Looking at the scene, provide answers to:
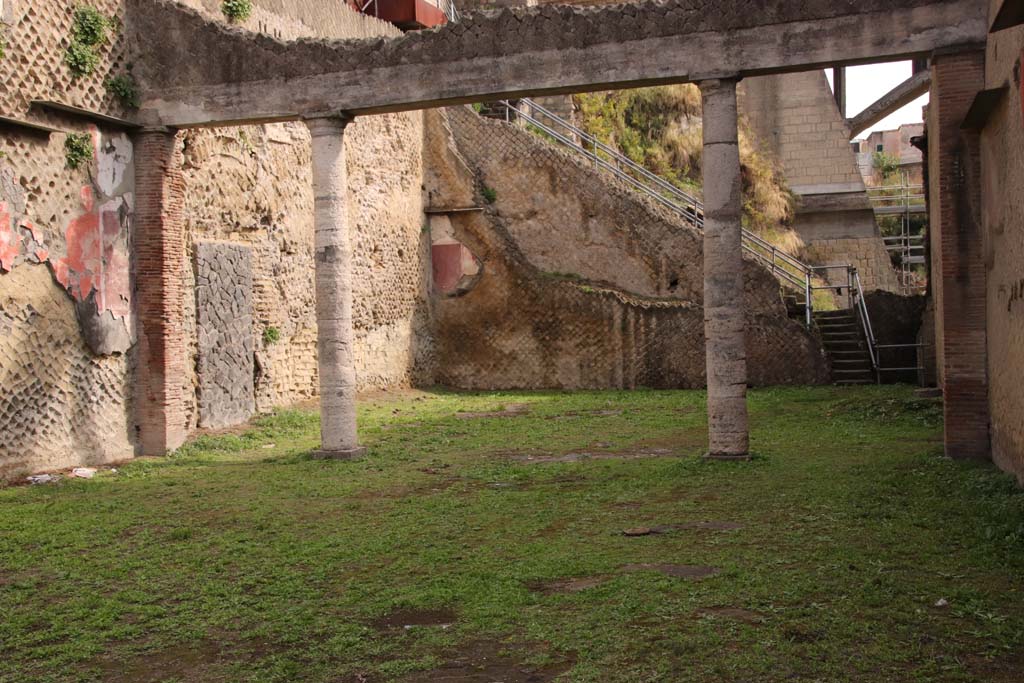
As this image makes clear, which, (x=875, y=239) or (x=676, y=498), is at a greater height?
(x=875, y=239)

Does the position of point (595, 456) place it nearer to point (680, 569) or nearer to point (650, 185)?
point (680, 569)

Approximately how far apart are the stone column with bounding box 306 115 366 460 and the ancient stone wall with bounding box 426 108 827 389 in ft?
24.2

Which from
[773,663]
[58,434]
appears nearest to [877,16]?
[773,663]

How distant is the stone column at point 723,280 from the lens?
9398 mm

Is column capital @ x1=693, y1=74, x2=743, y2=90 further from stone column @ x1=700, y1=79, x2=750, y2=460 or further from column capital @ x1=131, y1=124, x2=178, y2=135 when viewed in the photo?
column capital @ x1=131, y1=124, x2=178, y2=135

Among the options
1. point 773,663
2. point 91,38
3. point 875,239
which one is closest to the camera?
point 773,663

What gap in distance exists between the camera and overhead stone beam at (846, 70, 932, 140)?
2773cm

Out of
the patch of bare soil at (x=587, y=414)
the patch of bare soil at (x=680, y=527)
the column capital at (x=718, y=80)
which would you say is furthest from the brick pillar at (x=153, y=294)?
the patch of bare soil at (x=680, y=527)

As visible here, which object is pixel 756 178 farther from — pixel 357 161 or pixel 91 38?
pixel 91 38

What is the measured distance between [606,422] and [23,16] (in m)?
7.73

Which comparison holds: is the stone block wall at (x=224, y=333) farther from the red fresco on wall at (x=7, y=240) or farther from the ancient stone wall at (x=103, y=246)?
the red fresco on wall at (x=7, y=240)

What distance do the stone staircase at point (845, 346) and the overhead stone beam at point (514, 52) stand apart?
7837 mm

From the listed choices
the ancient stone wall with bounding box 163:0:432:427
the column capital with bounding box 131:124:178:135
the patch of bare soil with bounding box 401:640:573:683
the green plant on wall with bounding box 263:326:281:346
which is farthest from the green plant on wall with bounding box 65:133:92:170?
the patch of bare soil with bounding box 401:640:573:683

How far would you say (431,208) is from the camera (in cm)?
1859
